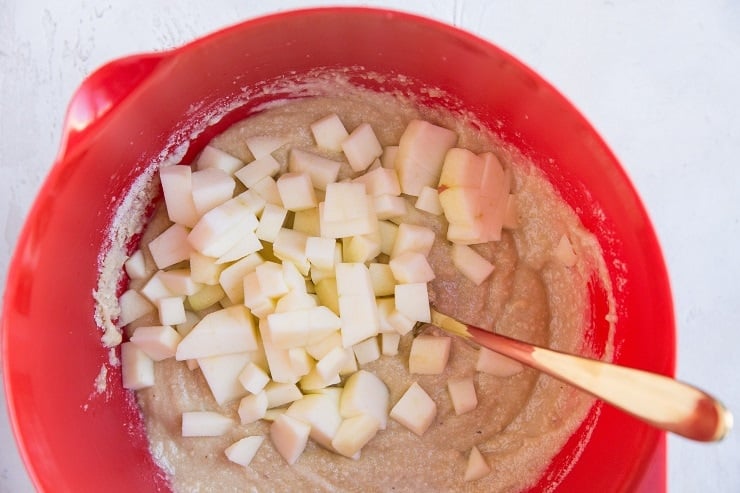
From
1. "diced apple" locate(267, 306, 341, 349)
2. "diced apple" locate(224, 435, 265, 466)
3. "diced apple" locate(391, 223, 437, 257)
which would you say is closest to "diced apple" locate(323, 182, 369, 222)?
"diced apple" locate(391, 223, 437, 257)

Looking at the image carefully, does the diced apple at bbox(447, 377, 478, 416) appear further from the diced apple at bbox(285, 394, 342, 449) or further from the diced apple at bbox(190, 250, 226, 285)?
the diced apple at bbox(190, 250, 226, 285)

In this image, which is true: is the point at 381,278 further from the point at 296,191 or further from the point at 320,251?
the point at 296,191

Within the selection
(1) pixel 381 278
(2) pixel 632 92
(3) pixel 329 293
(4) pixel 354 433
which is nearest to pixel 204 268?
(3) pixel 329 293

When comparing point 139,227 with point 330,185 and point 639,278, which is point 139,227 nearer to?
point 330,185

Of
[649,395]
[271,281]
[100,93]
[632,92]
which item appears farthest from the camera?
[632,92]

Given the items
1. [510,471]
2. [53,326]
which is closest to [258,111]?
[53,326]

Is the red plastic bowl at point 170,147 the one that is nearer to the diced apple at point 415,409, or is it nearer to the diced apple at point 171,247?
the diced apple at point 171,247
